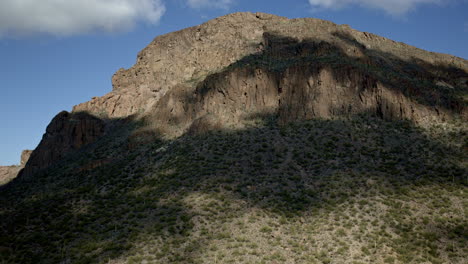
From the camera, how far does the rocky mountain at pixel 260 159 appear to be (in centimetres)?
3186

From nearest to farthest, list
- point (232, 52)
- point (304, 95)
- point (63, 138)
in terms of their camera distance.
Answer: point (304, 95)
point (63, 138)
point (232, 52)

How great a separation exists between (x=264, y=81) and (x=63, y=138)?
36.0m

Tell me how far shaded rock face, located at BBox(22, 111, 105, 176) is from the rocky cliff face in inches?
7.2

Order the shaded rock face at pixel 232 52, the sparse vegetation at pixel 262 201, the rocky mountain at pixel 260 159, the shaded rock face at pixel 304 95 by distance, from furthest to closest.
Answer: the shaded rock face at pixel 232 52
the shaded rock face at pixel 304 95
the rocky mountain at pixel 260 159
the sparse vegetation at pixel 262 201

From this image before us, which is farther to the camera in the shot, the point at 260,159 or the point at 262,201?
the point at 260,159

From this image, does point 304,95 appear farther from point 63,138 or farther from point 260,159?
point 63,138

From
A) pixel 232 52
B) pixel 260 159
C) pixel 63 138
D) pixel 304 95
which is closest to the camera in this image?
pixel 260 159

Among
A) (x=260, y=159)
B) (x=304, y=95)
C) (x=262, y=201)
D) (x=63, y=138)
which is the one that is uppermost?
(x=304, y=95)

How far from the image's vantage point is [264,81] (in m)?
58.5

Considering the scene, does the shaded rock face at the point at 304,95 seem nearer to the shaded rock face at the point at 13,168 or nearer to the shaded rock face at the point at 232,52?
the shaded rock face at the point at 232,52

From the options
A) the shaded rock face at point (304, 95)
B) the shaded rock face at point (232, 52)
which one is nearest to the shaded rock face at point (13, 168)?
the shaded rock face at point (232, 52)

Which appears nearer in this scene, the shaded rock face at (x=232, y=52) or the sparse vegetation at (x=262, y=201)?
the sparse vegetation at (x=262, y=201)

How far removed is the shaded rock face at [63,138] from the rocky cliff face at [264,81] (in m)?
0.18

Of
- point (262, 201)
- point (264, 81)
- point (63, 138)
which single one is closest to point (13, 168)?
point (63, 138)
